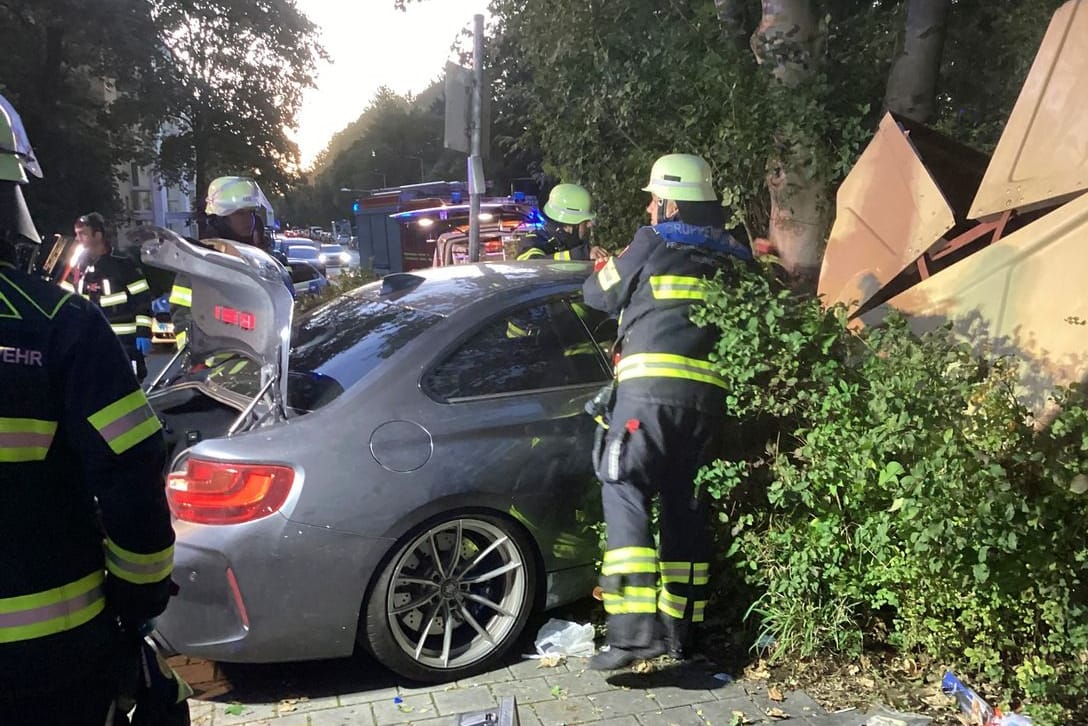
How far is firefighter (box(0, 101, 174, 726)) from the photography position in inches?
68.2

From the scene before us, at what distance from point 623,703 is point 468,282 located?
193 centimetres

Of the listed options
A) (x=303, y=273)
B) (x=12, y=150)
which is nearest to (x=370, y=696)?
(x=12, y=150)

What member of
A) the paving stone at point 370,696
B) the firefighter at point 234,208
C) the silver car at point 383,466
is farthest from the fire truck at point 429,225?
the paving stone at point 370,696

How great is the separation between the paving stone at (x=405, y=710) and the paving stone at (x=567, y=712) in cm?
40

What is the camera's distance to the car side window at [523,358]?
142 inches

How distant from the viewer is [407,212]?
18.1 metres

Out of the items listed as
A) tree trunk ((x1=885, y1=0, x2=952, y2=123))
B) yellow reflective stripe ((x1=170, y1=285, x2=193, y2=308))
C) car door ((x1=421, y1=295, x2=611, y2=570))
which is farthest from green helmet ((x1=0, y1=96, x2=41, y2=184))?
tree trunk ((x1=885, y1=0, x2=952, y2=123))

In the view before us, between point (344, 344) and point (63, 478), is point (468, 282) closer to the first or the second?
point (344, 344)

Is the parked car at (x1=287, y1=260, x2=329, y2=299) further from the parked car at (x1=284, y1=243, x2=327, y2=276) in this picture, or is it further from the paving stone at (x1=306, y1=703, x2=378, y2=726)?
the parked car at (x1=284, y1=243, x2=327, y2=276)

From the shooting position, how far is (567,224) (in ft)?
21.3

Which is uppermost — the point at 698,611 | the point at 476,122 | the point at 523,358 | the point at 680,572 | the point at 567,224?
the point at 476,122

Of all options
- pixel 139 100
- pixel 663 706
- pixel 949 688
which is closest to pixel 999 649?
pixel 949 688

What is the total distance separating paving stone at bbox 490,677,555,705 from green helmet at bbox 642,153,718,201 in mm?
2060

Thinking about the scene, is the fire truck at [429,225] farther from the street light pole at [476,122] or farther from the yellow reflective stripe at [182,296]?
the yellow reflective stripe at [182,296]
